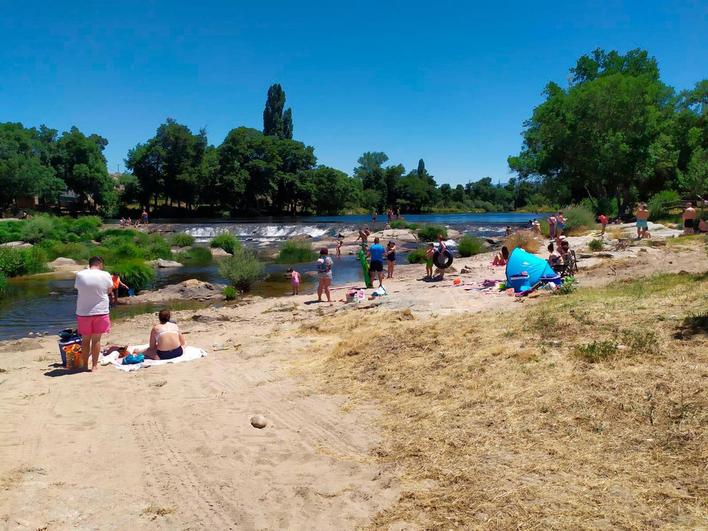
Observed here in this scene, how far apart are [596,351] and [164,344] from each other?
6.79 metres

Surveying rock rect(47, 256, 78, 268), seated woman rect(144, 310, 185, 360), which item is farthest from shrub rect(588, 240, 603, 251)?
rock rect(47, 256, 78, 268)

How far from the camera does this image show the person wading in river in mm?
8008

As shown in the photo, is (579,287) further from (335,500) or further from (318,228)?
Result: (318,228)

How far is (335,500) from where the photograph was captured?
4.52 meters

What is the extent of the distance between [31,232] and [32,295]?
17.9 m

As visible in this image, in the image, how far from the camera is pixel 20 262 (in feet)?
75.2

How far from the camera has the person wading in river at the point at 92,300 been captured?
26.3 feet

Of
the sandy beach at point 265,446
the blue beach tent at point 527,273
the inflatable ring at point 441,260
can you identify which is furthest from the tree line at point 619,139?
the sandy beach at point 265,446

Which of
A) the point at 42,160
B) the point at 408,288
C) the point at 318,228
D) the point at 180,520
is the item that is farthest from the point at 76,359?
the point at 42,160

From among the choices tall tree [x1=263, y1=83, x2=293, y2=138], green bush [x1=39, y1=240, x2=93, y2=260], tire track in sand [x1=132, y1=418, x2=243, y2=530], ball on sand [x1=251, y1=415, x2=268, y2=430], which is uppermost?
tall tree [x1=263, y1=83, x2=293, y2=138]

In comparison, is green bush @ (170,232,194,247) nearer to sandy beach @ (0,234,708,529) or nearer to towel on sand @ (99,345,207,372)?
sandy beach @ (0,234,708,529)

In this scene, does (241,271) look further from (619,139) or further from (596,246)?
(619,139)

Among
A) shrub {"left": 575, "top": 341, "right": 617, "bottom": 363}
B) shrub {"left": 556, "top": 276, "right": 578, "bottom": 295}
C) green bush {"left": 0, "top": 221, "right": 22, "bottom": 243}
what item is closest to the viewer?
shrub {"left": 575, "top": 341, "right": 617, "bottom": 363}

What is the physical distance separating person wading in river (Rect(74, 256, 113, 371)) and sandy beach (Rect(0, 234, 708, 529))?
0.78 m
